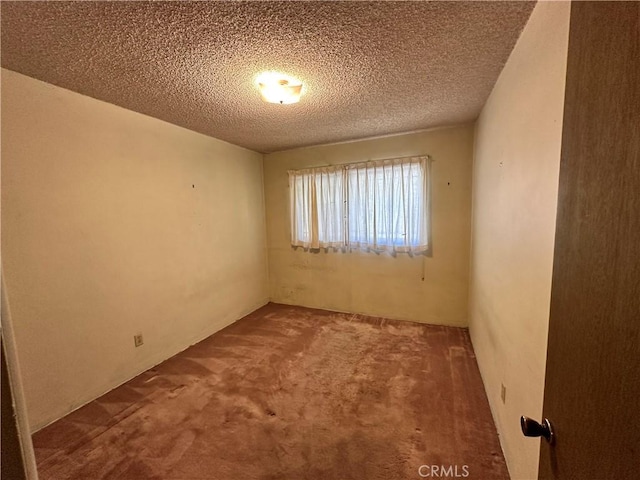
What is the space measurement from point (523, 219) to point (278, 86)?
1.67 metres

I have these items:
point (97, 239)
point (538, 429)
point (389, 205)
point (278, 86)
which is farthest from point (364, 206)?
point (538, 429)

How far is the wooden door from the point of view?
396mm

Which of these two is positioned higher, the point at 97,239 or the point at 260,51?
the point at 260,51

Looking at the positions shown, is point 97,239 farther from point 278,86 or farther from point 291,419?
point 291,419

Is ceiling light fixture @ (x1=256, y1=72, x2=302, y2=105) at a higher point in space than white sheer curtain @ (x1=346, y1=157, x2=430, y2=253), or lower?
higher

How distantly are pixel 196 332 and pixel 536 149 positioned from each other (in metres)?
3.25

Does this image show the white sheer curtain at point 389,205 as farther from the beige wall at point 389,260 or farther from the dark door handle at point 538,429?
the dark door handle at point 538,429

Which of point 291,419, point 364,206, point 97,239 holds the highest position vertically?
point 364,206

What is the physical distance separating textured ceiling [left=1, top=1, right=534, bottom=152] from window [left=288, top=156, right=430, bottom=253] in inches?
34.6

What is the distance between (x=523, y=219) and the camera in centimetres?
129

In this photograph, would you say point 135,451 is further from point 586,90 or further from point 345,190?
point 345,190

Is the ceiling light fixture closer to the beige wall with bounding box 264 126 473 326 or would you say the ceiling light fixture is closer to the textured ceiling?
the textured ceiling

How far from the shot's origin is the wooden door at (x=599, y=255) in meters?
0.40

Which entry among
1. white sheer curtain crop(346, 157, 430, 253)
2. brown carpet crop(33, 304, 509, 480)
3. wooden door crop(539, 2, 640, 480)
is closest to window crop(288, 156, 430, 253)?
white sheer curtain crop(346, 157, 430, 253)
